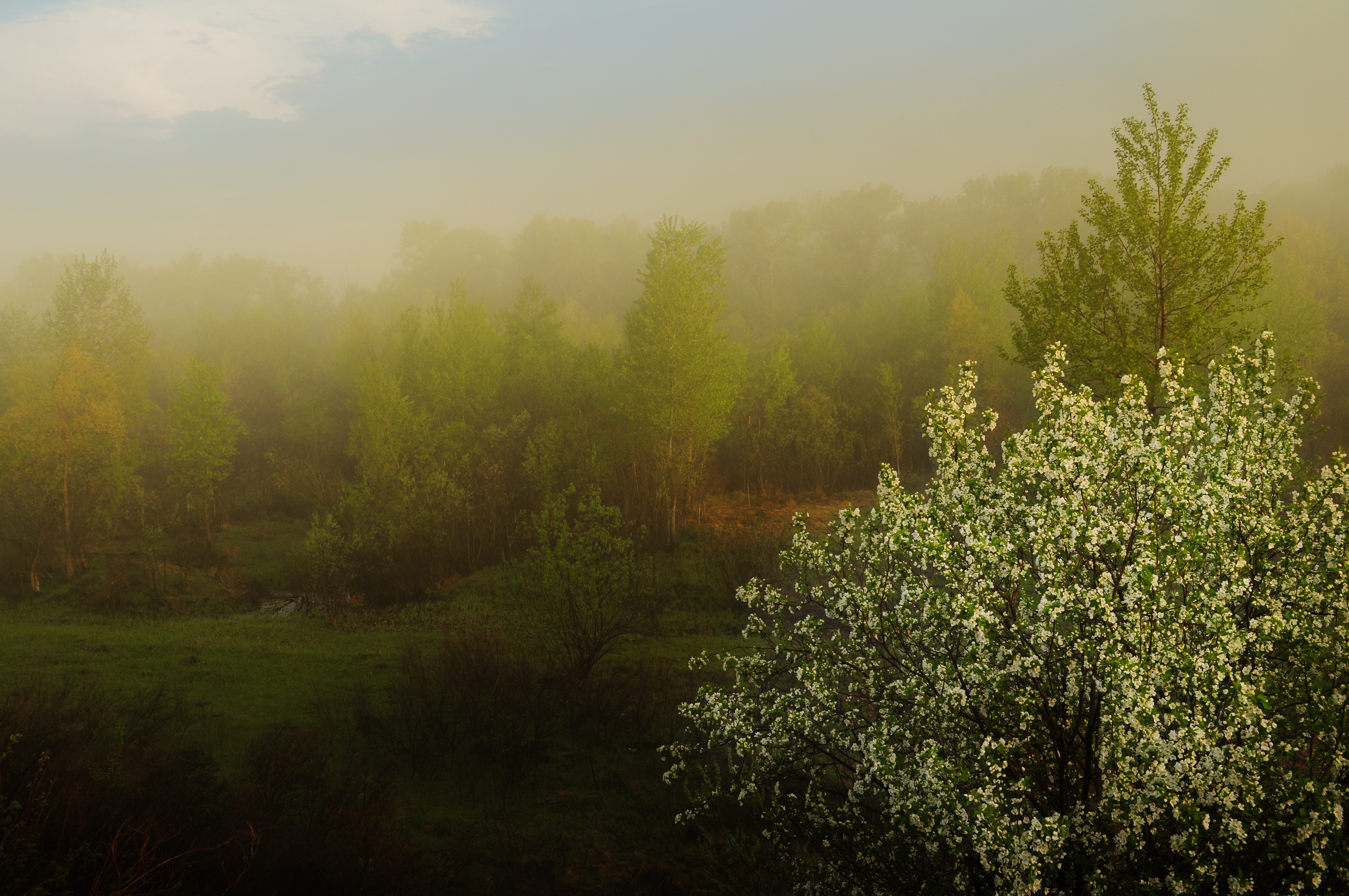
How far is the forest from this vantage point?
26.6 feet

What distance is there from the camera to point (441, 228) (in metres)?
90.8

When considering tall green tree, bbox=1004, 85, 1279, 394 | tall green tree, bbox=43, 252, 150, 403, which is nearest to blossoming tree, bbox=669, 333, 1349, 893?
tall green tree, bbox=1004, 85, 1279, 394

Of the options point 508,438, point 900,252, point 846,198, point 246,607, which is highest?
point 846,198

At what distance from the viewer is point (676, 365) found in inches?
1145

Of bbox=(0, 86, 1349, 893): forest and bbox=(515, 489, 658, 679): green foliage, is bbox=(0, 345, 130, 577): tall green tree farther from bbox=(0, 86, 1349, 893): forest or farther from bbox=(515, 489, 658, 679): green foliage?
bbox=(515, 489, 658, 679): green foliage

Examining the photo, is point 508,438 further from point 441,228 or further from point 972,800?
point 441,228

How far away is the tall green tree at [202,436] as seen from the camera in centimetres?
3356

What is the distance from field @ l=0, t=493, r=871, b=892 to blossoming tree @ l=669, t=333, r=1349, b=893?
335cm

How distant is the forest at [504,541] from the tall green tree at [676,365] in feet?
0.50

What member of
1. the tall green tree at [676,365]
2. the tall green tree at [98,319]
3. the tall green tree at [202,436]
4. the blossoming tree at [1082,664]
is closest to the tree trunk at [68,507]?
the tall green tree at [202,436]

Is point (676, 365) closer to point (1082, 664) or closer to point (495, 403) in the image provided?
point (495, 403)

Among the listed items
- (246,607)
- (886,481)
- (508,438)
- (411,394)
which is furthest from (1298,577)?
(411,394)

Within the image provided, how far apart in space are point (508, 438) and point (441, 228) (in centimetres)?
6452

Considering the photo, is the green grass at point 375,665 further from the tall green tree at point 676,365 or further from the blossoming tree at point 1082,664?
the blossoming tree at point 1082,664
